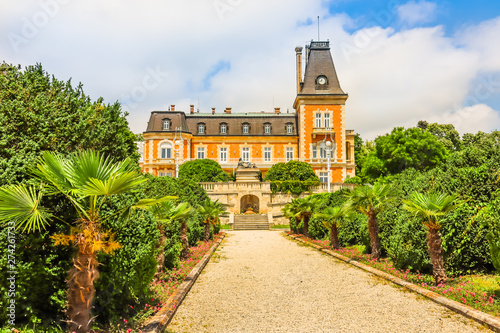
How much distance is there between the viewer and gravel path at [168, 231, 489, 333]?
541 cm

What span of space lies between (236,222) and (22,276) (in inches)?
894

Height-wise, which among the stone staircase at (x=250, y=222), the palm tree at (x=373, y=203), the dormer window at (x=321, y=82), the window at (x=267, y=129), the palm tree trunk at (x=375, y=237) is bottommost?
the stone staircase at (x=250, y=222)

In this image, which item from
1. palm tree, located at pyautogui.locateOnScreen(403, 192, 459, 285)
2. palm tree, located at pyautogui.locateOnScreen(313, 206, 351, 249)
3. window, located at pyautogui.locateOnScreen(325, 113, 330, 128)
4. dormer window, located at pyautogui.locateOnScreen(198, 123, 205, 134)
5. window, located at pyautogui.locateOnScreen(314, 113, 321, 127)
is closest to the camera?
palm tree, located at pyautogui.locateOnScreen(403, 192, 459, 285)

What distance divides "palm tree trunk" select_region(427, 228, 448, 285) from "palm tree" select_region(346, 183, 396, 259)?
8.64 feet

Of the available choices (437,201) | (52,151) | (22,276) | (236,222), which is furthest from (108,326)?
(236,222)

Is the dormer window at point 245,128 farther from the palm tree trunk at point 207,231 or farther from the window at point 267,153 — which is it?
the palm tree trunk at point 207,231

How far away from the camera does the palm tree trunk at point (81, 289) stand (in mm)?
4102

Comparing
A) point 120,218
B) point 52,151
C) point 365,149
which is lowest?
point 120,218

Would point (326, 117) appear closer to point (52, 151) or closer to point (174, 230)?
point (174, 230)

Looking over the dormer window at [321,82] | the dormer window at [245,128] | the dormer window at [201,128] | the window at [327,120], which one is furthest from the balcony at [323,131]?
the dormer window at [201,128]

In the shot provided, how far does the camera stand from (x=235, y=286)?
8008mm

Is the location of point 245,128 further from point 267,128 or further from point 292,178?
point 292,178

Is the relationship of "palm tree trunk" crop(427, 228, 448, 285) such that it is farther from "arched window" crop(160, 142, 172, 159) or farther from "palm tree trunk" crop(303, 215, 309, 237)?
"arched window" crop(160, 142, 172, 159)

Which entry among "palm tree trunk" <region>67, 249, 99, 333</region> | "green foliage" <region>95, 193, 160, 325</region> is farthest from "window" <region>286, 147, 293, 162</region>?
"palm tree trunk" <region>67, 249, 99, 333</region>
